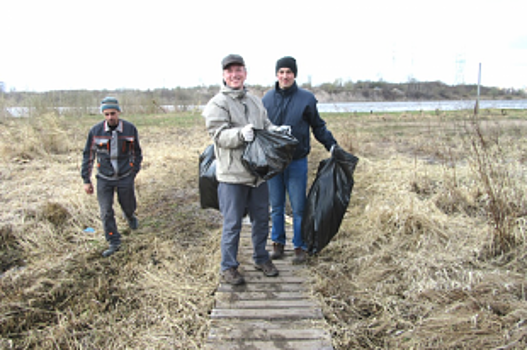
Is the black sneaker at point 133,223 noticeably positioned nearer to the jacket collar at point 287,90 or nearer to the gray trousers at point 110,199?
the gray trousers at point 110,199

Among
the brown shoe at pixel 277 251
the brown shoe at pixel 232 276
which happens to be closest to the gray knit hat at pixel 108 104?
the brown shoe at pixel 232 276

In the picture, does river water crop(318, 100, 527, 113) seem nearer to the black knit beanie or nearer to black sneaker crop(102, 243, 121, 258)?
the black knit beanie

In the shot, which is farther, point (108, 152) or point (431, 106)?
point (431, 106)

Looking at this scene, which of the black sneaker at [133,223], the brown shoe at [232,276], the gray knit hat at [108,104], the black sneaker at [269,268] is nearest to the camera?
the brown shoe at [232,276]

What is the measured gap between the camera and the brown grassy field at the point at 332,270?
7.81ft

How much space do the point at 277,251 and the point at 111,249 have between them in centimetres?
166

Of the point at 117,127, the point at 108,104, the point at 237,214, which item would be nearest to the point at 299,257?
the point at 237,214

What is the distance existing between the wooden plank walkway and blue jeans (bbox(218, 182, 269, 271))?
0.27m

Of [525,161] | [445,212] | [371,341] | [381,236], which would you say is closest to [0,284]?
[371,341]

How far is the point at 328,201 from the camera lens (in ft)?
10.6

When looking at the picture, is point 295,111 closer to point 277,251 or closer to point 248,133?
point 248,133

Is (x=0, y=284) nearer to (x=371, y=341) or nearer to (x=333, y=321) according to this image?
(x=333, y=321)

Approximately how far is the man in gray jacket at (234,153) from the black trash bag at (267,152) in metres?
0.08

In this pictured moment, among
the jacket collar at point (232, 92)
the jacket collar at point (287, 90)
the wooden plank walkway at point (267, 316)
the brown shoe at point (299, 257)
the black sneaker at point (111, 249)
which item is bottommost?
the wooden plank walkway at point (267, 316)
